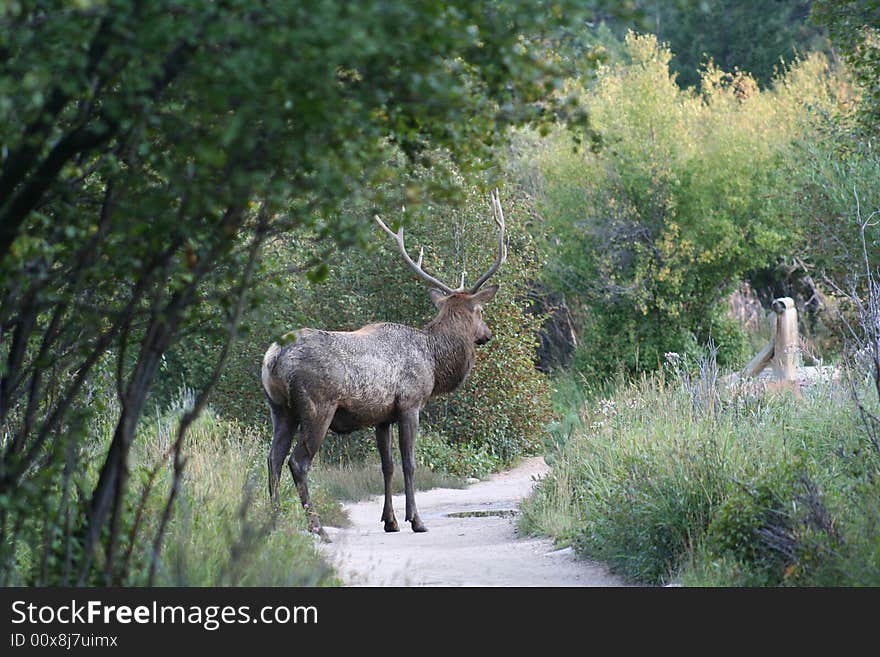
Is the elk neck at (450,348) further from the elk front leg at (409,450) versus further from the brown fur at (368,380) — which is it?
the elk front leg at (409,450)

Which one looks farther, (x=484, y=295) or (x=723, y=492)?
(x=484, y=295)

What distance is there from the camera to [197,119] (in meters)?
4.28

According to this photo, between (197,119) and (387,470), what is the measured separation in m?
7.53

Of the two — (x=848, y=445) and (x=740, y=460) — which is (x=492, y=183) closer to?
(x=740, y=460)

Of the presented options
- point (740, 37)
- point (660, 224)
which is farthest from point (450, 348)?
point (740, 37)

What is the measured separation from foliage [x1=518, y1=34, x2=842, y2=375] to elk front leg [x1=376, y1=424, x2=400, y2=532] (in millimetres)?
11696

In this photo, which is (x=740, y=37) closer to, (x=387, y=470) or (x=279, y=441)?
(x=387, y=470)

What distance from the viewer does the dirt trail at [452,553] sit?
26.7ft

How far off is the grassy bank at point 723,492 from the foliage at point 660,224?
1112cm

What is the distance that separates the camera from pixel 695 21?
37.7 meters

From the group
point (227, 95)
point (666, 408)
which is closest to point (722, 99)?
point (666, 408)

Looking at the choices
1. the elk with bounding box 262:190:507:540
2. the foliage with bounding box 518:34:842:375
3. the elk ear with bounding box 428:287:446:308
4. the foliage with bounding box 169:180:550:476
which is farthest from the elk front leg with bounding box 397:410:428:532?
the foliage with bounding box 518:34:842:375

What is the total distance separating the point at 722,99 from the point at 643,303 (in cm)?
615
